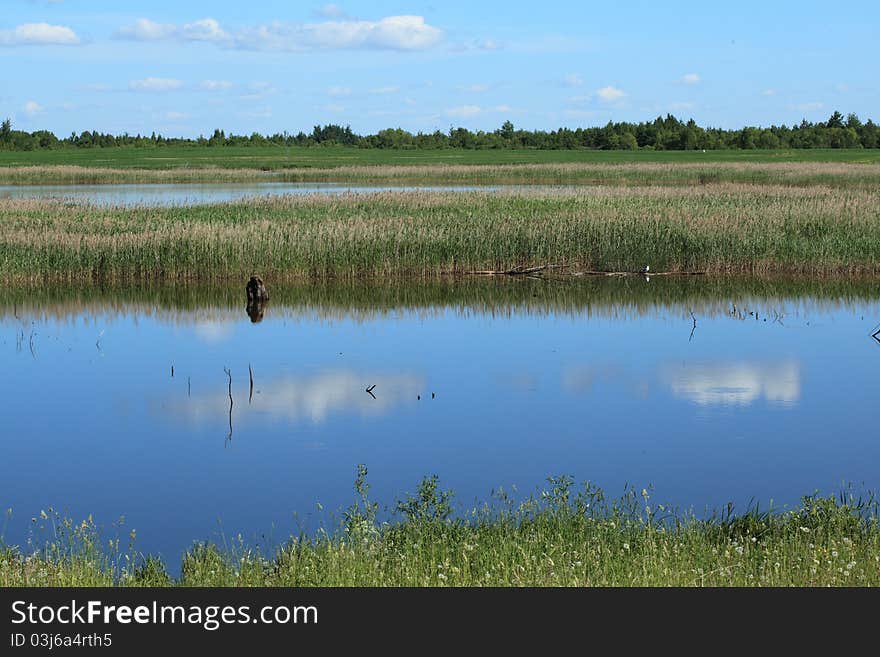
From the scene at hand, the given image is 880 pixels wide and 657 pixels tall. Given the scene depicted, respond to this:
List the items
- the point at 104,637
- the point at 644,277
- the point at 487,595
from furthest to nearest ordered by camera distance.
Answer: the point at 644,277 → the point at 487,595 → the point at 104,637

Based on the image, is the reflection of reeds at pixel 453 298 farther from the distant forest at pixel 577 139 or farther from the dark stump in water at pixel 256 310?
the distant forest at pixel 577 139

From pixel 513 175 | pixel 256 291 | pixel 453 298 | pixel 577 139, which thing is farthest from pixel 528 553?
pixel 577 139

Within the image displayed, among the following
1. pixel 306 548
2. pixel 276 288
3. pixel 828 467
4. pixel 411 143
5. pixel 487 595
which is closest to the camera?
pixel 487 595

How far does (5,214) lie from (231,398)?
71.9 feet

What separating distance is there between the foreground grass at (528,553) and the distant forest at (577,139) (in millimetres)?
128358

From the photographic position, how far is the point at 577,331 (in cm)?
2034

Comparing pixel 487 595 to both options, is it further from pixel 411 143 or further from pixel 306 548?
pixel 411 143

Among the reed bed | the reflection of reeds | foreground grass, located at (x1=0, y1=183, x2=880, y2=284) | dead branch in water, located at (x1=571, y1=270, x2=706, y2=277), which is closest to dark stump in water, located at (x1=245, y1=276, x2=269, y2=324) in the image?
the reflection of reeds

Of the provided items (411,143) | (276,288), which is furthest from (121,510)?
(411,143)

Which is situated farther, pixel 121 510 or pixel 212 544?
pixel 121 510

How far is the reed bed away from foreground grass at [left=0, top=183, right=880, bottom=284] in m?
31.9

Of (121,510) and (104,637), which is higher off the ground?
(104,637)

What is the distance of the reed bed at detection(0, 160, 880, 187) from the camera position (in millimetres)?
63281

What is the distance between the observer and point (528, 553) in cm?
785
